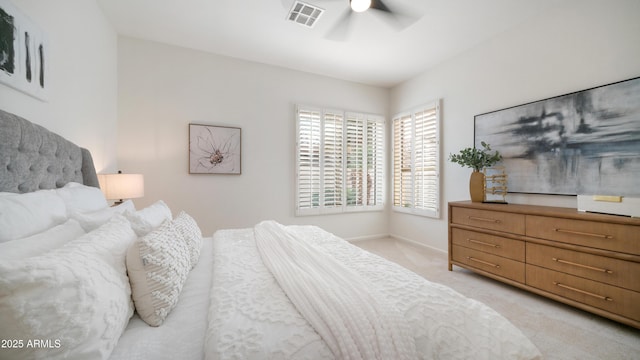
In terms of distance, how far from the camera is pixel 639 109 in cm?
203

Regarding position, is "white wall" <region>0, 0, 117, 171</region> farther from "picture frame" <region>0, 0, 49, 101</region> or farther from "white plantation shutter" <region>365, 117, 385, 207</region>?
"white plantation shutter" <region>365, 117, 385, 207</region>

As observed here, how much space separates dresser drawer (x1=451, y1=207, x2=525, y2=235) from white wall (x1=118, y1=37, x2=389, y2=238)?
6.29 feet

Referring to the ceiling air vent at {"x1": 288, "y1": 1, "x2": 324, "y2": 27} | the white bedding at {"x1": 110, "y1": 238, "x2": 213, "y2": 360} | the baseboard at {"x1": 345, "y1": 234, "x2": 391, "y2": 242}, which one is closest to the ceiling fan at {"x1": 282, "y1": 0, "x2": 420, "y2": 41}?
the ceiling air vent at {"x1": 288, "y1": 1, "x2": 324, "y2": 27}

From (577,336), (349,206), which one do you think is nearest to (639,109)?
(577,336)

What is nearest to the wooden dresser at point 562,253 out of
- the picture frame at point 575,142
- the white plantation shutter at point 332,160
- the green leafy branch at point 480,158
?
the picture frame at point 575,142

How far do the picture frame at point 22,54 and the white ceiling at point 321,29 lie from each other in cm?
130

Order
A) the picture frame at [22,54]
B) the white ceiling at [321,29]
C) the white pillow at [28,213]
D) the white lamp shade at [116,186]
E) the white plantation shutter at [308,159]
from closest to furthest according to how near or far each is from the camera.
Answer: the white pillow at [28,213]
the picture frame at [22,54]
the white lamp shade at [116,186]
the white ceiling at [321,29]
the white plantation shutter at [308,159]

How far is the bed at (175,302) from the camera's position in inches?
25.3

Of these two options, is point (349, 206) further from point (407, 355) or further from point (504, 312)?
point (407, 355)

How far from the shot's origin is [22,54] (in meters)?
1.43

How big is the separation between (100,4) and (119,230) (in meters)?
2.78

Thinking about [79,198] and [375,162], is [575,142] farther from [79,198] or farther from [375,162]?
[79,198]

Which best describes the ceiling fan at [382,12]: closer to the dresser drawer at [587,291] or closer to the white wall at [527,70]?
the white wall at [527,70]

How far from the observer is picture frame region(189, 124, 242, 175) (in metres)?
3.33
